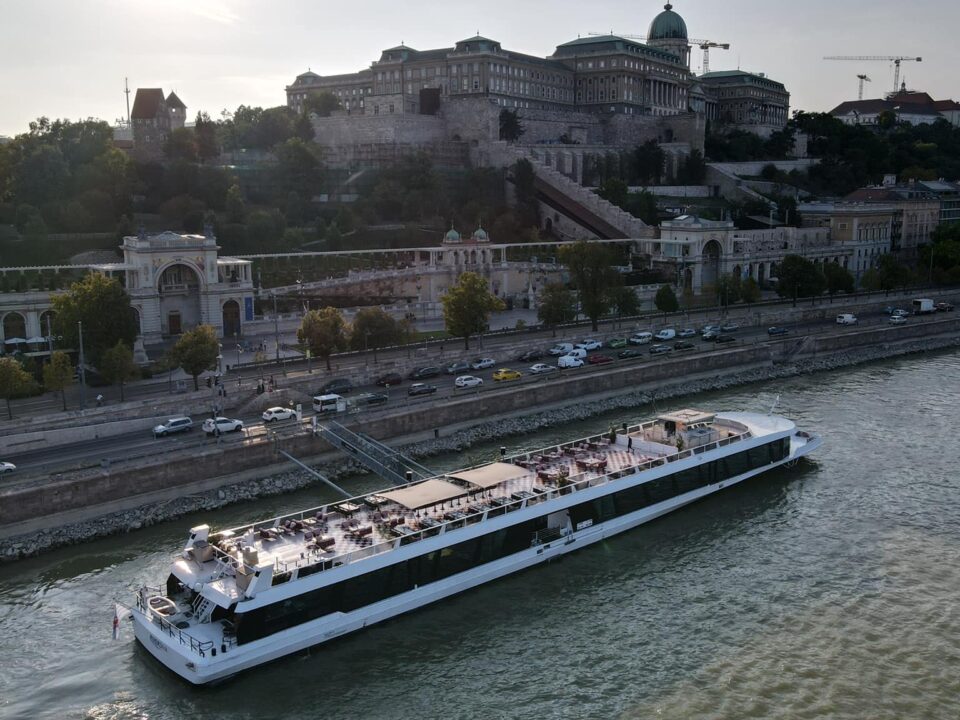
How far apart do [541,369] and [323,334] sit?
7509 millimetres

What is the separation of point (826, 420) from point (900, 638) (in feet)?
46.5

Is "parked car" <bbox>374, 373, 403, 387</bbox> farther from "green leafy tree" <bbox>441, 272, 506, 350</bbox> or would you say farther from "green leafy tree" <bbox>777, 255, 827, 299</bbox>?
"green leafy tree" <bbox>777, 255, 827, 299</bbox>

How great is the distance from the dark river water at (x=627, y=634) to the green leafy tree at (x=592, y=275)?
690 inches

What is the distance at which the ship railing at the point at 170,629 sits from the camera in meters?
14.9

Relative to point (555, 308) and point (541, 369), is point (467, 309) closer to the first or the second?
point (541, 369)

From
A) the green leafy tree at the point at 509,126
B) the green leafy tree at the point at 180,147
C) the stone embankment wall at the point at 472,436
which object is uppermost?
the green leafy tree at the point at 509,126

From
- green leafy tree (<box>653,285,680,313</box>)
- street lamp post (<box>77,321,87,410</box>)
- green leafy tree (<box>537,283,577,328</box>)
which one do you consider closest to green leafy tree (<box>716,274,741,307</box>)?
green leafy tree (<box>653,285,680,313</box>)

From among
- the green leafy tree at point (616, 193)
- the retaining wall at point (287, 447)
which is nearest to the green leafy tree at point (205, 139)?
the green leafy tree at point (616, 193)

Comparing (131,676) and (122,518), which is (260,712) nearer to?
(131,676)

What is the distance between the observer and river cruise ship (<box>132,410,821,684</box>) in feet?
50.8

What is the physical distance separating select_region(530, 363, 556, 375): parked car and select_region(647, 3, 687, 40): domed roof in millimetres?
75081

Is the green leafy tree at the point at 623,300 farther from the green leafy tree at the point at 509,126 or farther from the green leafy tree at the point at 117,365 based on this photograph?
the green leafy tree at the point at 509,126

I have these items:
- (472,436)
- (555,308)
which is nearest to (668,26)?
(555,308)

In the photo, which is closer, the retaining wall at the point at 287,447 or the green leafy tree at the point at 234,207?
the retaining wall at the point at 287,447
